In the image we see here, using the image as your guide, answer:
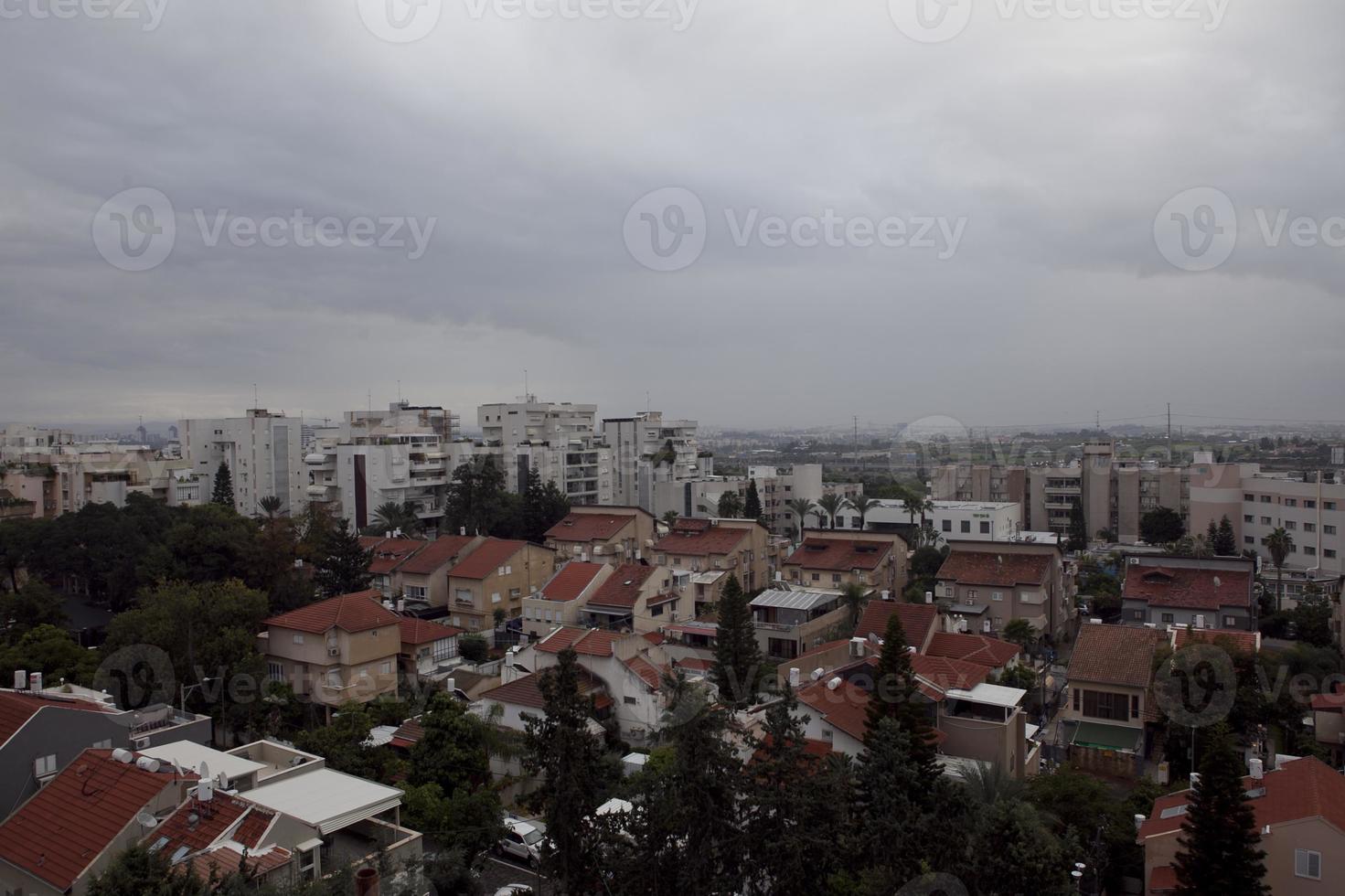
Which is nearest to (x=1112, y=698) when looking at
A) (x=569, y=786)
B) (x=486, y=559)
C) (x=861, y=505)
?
(x=569, y=786)

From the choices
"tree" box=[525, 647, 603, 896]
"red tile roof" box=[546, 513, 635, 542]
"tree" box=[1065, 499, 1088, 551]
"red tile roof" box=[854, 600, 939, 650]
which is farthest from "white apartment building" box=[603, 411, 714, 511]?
"tree" box=[525, 647, 603, 896]

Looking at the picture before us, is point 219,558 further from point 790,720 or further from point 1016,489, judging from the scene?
→ point 1016,489

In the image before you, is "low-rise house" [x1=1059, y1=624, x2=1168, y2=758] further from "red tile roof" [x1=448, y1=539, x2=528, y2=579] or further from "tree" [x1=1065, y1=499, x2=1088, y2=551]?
"tree" [x1=1065, y1=499, x2=1088, y2=551]

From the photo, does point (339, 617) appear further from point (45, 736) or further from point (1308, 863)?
point (1308, 863)

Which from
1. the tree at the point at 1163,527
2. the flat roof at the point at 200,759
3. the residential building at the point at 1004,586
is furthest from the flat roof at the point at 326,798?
the tree at the point at 1163,527

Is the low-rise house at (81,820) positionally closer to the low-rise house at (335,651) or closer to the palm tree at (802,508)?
the low-rise house at (335,651)
